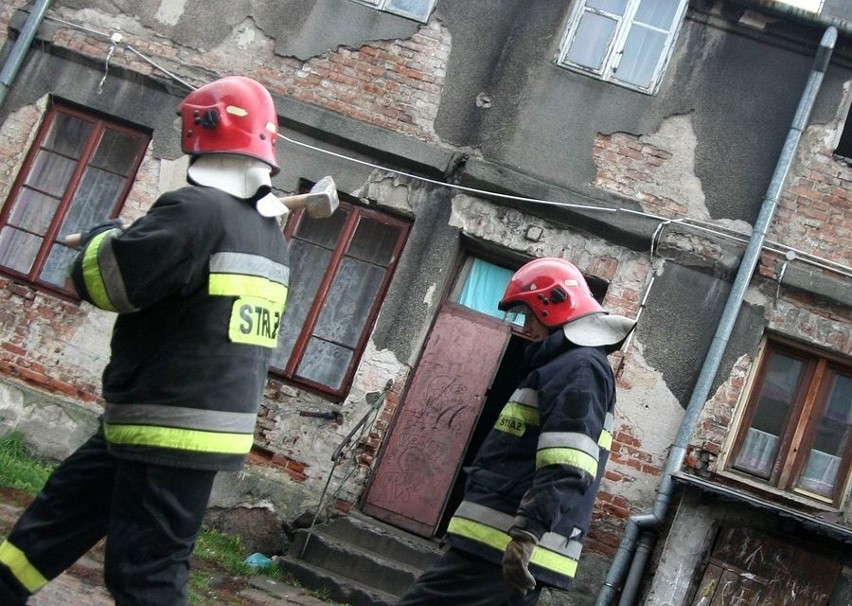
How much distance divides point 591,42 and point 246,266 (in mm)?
5862

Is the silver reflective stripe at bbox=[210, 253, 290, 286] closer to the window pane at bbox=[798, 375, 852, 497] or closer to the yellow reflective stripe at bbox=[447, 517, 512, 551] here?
the yellow reflective stripe at bbox=[447, 517, 512, 551]

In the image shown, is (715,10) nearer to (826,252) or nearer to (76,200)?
(826,252)

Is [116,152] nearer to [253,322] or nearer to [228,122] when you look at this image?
[228,122]

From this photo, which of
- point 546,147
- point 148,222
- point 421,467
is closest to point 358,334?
point 421,467

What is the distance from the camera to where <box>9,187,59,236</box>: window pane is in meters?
8.81

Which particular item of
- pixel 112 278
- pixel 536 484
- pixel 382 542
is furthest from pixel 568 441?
pixel 382 542

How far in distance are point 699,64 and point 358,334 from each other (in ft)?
11.7

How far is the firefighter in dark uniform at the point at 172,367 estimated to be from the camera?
329 centimetres

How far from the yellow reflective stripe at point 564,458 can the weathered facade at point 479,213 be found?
395 cm

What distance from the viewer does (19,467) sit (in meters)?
7.68

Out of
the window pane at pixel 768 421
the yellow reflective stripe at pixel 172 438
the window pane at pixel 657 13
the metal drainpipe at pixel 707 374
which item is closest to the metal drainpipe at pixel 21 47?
the window pane at pixel 657 13

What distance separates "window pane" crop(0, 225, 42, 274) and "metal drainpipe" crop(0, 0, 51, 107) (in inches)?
44.1

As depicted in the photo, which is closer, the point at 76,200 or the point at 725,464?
the point at 725,464

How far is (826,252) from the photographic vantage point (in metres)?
8.15
